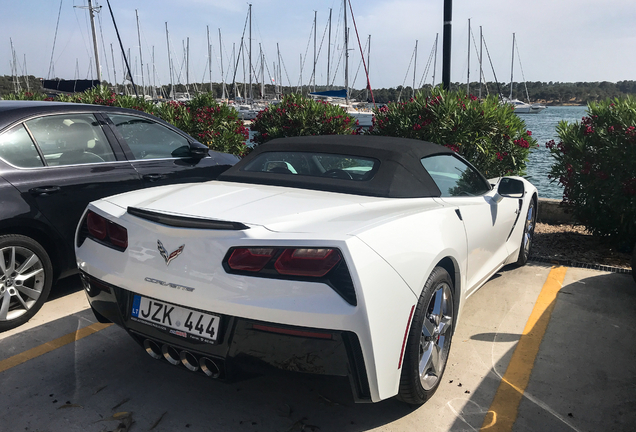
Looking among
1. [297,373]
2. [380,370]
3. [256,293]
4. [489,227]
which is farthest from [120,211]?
[489,227]

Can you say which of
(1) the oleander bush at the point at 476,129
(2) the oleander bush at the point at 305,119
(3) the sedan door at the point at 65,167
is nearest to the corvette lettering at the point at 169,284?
(3) the sedan door at the point at 65,167

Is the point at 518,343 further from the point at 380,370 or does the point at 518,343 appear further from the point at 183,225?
the point at 183,225

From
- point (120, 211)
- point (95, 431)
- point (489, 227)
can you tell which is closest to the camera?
point (95, 431)

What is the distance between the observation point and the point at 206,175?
5215mm

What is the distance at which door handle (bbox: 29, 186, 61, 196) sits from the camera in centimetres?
374

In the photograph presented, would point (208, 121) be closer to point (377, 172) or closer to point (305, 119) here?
point (305, 119)

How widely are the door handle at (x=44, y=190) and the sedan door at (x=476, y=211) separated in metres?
2.73

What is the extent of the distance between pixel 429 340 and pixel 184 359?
1.25 m

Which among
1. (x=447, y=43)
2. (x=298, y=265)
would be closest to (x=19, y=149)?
(x=298, y=265)

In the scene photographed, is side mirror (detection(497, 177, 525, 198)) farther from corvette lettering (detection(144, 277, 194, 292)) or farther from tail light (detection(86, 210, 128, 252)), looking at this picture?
tail light (detection(86, 210, 128, 252))

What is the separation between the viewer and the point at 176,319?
7.56 feet

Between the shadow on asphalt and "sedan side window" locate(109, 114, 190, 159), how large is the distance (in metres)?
3.28

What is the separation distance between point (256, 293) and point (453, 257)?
50.8 inches

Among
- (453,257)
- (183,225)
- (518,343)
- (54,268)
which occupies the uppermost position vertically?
(183,225)
